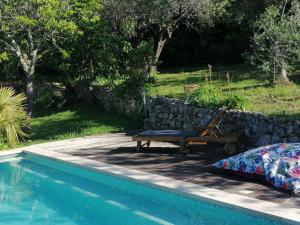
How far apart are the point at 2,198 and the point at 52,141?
473 centimetres

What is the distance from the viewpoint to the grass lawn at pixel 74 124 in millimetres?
15297

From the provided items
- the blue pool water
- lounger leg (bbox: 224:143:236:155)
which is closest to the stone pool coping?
the blue pool water

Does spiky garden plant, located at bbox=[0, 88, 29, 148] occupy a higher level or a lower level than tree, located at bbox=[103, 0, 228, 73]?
lower

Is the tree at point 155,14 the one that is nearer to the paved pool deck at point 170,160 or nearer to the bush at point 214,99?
the bush at point 214,99

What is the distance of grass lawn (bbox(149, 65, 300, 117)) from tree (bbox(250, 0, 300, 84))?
71cm

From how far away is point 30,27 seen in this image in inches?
622

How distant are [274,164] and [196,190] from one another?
141 cm

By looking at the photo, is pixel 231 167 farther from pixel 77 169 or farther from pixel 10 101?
pixel 10 101

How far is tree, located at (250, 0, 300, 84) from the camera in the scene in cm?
1512

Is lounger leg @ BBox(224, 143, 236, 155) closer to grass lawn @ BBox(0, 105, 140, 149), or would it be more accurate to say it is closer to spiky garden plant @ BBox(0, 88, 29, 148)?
grass lawn @ BBox(0, 105, 140, 149)

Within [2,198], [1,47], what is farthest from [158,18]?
[2,198]

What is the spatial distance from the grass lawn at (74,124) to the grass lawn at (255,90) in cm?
165

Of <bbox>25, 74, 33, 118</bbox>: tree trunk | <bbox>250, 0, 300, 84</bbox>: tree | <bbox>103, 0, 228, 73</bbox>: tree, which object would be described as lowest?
<bbox>25, 74, 33, 118</bbox>: tree trunk

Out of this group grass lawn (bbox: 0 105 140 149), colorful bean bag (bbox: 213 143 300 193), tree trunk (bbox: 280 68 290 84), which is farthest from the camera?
tree trunk (bbox: 280 68 290 84)
